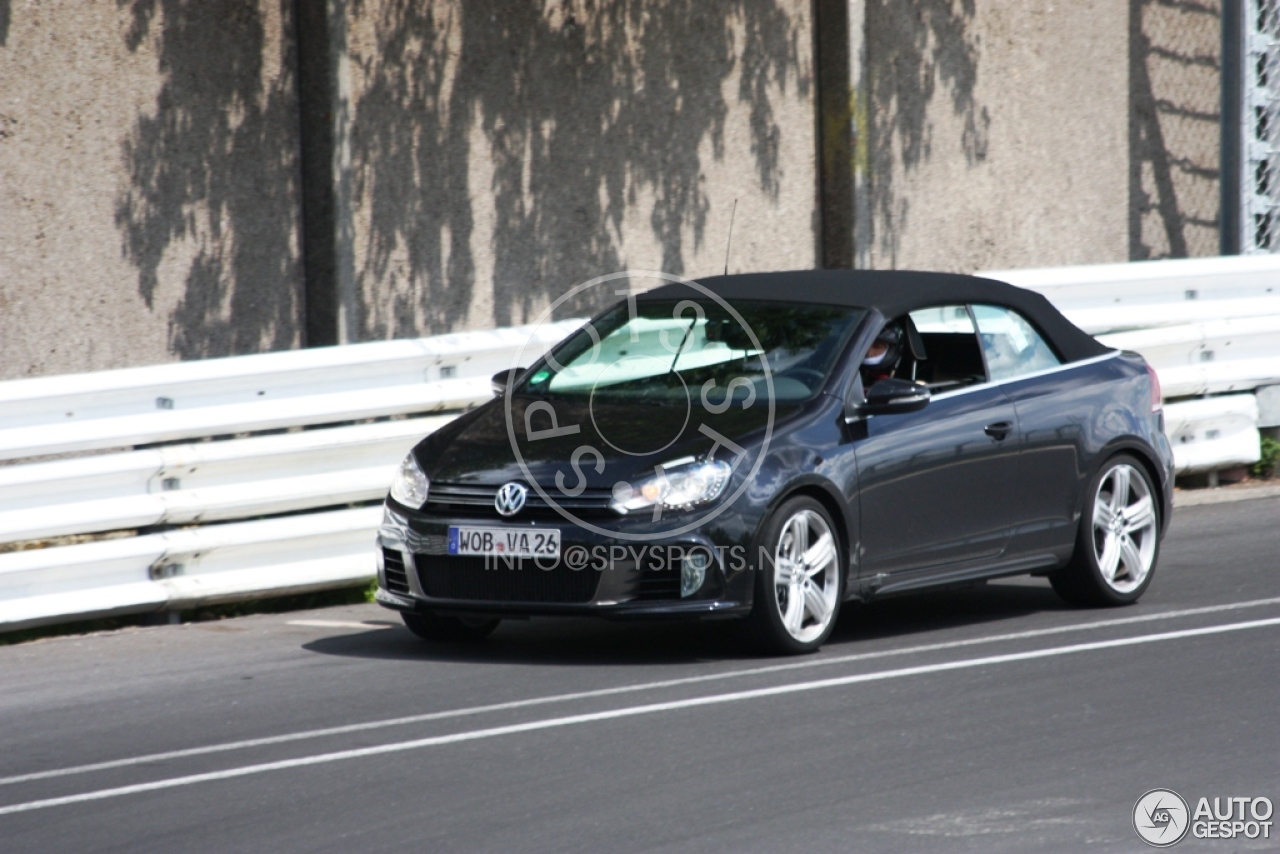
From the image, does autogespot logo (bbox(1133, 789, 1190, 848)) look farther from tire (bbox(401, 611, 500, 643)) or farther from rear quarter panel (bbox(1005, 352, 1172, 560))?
tire (bbox(401, 611, 500, 643))

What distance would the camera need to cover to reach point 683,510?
25.1ft

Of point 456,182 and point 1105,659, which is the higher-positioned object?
point 456,182

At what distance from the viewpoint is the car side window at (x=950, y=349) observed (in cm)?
894

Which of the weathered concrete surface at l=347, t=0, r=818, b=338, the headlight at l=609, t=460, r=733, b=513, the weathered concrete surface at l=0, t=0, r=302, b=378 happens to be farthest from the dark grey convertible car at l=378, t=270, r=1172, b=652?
the weathered concrete surface at l=347, t=0, r=818, b=338

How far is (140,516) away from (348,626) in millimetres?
1168

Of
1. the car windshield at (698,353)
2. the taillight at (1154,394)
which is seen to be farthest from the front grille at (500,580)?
the taillight at (1154,394)

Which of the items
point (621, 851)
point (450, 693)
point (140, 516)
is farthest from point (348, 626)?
point (621, 851)

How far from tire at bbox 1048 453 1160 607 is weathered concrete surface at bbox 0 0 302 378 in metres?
6.40

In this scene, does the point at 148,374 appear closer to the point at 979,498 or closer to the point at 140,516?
the point at 140,516

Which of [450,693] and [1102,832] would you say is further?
[450,693]

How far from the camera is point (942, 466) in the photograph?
8.48 meters

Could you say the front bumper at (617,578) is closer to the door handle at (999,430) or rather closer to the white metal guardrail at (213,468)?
the door handle at (999,430)

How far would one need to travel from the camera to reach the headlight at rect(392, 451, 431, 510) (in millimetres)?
8125

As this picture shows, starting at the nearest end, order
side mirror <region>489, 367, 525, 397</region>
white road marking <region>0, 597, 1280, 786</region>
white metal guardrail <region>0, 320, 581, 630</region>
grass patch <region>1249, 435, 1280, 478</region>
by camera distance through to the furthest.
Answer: white road marking <region>0, 597, 1280, 786</region>
side mirror <region>489, 367, 525, 397</region>
white metal guardrail <region>0, 320, 581, 630</region>
grass patch <region>1249, 435, 1280, 478</region>
